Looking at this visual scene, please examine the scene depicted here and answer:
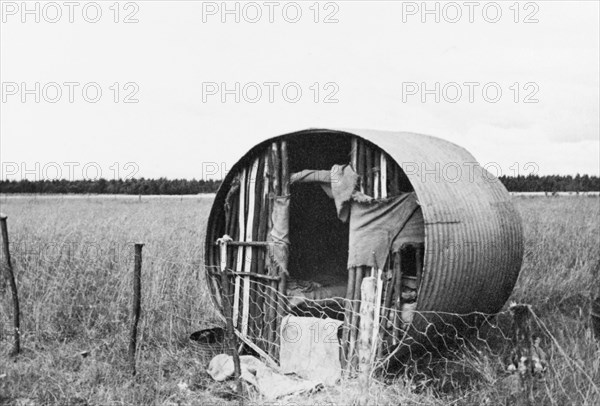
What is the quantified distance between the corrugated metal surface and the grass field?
0.85m

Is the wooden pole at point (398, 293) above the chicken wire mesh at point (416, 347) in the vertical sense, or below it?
above

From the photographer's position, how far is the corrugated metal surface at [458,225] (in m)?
6.62

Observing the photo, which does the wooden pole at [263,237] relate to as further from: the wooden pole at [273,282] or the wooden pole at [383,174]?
the wooden pole at [383,174]

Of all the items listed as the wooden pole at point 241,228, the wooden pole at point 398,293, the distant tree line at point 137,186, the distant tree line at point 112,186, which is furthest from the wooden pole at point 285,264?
the distant tree line at point 112,186

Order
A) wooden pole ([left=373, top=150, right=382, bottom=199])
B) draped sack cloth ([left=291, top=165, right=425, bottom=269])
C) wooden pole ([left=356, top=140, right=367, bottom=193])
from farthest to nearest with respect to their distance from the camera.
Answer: wooden pole ([left=356, top=140, right=367, bottom=193]) → wooden pole ([left=373, top=150, right=382, bottom=199]) → draped sack cloth ([left=291, top=165, right=425, bottom=269])

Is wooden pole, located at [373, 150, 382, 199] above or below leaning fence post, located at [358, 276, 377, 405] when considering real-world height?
above

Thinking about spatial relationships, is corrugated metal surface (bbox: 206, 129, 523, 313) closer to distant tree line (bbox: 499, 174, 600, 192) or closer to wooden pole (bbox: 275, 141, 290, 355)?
wooden pole (bbox: 275, 141, 290, 355)

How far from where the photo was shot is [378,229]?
7.29 meters

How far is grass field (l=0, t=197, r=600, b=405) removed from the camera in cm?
645

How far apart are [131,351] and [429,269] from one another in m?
3.18

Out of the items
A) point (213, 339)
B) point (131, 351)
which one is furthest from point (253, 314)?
point (131, 351)

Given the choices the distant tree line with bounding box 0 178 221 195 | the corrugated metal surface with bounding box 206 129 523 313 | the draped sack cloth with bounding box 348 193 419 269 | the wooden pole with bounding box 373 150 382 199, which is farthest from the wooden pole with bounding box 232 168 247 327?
the distant tree line with bounding box 0 178 221 195

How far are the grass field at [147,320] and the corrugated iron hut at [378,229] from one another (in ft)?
2.80

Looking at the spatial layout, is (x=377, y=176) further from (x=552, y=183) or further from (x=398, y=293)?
(x=552, y=183)
